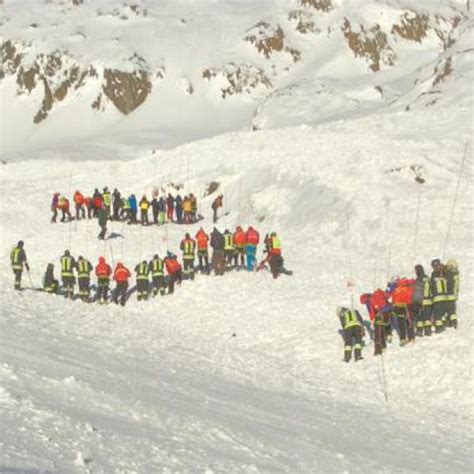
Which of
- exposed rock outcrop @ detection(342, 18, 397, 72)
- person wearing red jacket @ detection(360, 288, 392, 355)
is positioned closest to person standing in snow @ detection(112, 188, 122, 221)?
person wearing red jacket @ detection(360, 288, 392, 355)

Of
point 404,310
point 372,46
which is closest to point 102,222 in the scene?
point 404,310

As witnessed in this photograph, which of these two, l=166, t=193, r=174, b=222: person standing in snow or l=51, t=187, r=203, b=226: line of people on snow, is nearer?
l=51, t=187, r=203, b=226: line of people on snow

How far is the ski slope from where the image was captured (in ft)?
36.0

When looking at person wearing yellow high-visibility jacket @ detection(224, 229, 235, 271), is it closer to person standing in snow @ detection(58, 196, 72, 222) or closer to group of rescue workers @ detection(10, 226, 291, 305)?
group of rescue workers @ detection(10, 226, 291, 305)

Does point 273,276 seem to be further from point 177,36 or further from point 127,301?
point 177,36

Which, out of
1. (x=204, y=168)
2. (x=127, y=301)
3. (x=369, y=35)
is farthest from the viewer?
(x=369, y=35)

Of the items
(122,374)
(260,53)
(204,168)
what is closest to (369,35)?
(260,53)

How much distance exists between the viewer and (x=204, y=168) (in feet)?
154

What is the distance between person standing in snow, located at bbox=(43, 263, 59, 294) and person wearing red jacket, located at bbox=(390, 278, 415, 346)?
12.2 m

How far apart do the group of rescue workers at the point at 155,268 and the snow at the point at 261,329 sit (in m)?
0.60

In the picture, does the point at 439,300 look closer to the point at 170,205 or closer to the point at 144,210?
Result: the point at 144,210

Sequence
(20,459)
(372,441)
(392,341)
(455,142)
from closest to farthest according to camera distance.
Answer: (20,459)
(372,441)
(392,341)
(455,142)

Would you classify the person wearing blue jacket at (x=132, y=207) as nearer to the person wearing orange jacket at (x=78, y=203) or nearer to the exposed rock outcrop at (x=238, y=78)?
the person wearing orange jacket at (x=78, y=203)

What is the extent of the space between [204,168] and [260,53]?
108m
